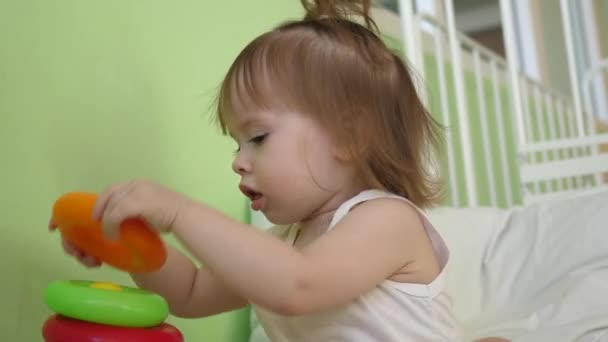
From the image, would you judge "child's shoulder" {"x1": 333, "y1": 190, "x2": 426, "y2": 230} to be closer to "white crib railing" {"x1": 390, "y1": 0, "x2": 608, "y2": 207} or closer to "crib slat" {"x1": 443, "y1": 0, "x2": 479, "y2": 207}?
"white crib railing" {"x1": 390, "y1": 0, "x2": 608, "y2": 207}

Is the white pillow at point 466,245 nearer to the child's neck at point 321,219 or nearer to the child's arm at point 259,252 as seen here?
the child's neck at point 321,219

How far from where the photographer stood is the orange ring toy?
21.0 inches

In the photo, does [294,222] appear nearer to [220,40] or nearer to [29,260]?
[29,260]

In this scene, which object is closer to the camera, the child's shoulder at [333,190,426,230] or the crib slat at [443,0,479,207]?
the child's shoulder at [333,190,426,230]

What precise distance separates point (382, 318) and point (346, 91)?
0.23m

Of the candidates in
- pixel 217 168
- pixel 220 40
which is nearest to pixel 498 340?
pixel 217 168

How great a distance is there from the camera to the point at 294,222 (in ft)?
2.59

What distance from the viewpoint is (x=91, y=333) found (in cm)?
50

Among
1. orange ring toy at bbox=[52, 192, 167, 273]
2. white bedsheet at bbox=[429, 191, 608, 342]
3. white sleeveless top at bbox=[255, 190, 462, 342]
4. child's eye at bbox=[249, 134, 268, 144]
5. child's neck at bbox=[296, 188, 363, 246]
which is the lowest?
white bedsheet at bbox=[429, 191, 608, 342]

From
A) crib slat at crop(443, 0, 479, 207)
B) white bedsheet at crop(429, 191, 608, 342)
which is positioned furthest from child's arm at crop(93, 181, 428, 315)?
crib slat at crop(443, 0, 479, 207)

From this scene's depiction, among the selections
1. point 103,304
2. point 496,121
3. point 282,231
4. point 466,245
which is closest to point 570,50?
point 496,121

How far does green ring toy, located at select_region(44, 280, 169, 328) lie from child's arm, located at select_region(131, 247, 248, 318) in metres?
0.23

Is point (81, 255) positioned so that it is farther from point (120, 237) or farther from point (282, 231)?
point (282, 231)

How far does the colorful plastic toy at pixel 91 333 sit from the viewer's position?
1.63ft
